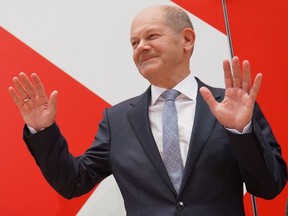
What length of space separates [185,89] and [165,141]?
0.21m

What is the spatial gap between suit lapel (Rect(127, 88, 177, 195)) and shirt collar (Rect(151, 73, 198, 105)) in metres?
0.02

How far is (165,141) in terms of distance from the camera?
132cm

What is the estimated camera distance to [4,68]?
180cm

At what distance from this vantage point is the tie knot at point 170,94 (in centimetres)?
142

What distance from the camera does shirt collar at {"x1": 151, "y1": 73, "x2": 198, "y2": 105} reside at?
4.68 ft

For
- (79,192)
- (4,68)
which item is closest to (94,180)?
(79,192)

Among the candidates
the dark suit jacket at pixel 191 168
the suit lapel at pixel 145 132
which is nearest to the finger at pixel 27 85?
the dark suit jacket at pixel 191 168

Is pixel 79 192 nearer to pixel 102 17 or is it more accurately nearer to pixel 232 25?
pixel 102 17

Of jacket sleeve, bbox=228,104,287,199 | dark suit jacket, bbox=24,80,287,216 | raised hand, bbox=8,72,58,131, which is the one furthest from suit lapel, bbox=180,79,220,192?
raised hand, bbox=8,72,58,131

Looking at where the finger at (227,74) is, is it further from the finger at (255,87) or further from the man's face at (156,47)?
the man's face at (156,47)

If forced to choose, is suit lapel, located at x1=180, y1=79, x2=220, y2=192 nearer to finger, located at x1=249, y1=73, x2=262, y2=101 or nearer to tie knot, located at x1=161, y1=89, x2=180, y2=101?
tie knot, located at x1=161, y1=89, x2=180, y2=101

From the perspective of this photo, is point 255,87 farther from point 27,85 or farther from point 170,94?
point 27,85

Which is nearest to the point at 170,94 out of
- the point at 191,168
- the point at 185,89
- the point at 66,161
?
the point at 185,89

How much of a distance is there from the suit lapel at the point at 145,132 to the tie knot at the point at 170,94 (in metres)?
0.06
